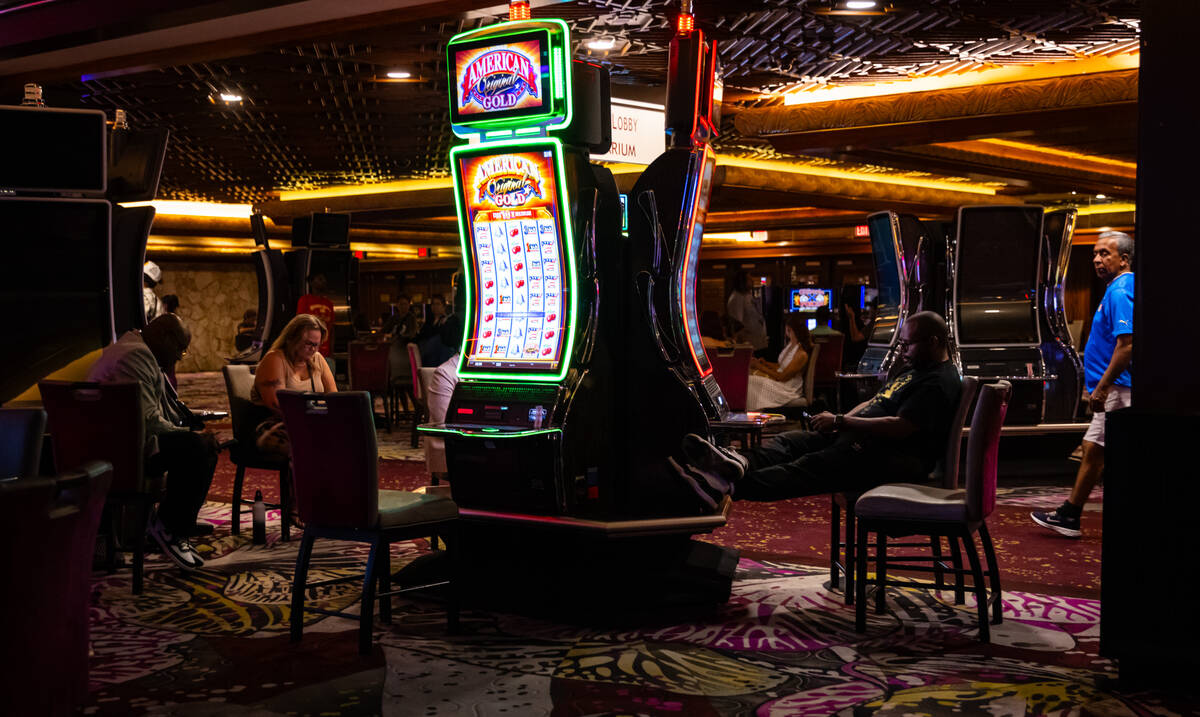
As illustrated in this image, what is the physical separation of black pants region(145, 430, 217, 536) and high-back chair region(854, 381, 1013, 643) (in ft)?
9.47

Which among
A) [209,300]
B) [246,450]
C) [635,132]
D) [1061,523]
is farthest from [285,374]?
[209,300]

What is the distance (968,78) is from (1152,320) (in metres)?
5.09

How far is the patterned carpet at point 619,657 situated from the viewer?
287 centimetres

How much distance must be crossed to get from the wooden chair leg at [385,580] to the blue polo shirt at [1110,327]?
3.43 m

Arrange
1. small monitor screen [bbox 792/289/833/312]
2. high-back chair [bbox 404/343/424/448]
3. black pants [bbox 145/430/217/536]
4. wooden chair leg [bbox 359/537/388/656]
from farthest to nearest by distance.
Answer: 1. small monitor screen [bbox 792/289/833/312]
2. high-back chair [bbox 404/343/424/448]
3. black pants [bbox 145/430/217/536]
4. wooden chair leg [bbox 359/537/388/656]

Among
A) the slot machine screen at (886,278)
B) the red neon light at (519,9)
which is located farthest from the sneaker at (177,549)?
the slot machine screen at (886,278)

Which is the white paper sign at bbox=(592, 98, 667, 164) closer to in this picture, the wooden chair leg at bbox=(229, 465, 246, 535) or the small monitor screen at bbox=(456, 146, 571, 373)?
the small monitor screen at bbox=(456, 146, 571, 373)

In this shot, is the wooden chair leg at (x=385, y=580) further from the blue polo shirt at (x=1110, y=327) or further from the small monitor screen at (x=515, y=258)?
the blue polo shirt at (x=1110, y=327)

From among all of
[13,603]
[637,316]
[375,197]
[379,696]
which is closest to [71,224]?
[637,316]

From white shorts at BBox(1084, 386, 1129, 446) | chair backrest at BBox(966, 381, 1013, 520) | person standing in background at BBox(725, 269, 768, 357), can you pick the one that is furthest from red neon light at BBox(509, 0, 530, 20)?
person standing in background at BBox(725, 269, 768, 357)

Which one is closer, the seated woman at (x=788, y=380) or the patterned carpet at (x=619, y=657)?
the patterned carpet at (x=619, y=657)

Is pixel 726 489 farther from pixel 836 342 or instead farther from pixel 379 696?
Result: pixel 836 342

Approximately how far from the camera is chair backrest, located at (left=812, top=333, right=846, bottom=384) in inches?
359

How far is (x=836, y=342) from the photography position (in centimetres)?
913
